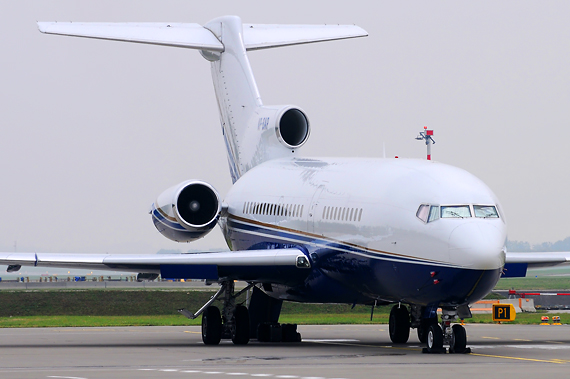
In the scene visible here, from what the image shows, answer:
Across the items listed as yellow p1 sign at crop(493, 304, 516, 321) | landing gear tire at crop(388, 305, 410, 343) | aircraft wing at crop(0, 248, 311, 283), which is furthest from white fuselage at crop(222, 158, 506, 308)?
yellow p1 sign at crop(493, 304, 516, 321)

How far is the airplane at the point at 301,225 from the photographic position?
21891 mm

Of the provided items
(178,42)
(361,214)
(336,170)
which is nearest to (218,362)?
(361,214)

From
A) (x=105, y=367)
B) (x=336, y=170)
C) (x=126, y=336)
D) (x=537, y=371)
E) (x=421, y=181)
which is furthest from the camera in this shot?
(x=126, y=336)

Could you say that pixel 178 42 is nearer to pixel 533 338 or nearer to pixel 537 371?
pixel 533 338

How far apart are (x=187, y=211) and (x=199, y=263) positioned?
418 cm

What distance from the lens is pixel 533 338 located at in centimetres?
2972

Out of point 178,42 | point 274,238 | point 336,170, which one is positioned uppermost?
point 178,42

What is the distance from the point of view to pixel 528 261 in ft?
89.0

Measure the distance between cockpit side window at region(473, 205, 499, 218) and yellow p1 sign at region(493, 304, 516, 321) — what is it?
9.79 meters

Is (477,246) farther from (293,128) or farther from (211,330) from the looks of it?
(293,128)

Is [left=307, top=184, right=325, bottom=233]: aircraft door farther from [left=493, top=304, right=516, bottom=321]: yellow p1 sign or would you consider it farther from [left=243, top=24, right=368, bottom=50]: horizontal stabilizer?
[left=243, top=24, right=368, bottom=50]: horizontal stabilizer

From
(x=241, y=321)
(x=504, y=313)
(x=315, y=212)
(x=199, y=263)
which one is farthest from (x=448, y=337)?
(x=504, y=313)

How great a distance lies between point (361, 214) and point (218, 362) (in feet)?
17.5

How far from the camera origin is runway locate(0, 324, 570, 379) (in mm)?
17844
